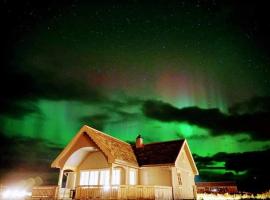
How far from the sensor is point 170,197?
23.3m

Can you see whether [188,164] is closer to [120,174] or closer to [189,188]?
[189,188]

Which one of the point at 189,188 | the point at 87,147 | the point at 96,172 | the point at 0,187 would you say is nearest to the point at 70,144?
the point at 87,147

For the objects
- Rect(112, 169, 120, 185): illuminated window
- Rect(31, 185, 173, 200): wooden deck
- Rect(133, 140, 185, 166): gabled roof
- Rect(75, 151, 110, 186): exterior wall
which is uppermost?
Rect(133, 140, 185, 166): gabled roof

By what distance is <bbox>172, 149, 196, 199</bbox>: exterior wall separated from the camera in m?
25.8

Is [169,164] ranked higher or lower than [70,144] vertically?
lower

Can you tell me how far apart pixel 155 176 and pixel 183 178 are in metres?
Answer: 4.53

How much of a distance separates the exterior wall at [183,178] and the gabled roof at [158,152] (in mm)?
1197

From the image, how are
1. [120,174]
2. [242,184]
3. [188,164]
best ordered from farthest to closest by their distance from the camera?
1. [242,184]
2. [188,164]
3. [120,174]

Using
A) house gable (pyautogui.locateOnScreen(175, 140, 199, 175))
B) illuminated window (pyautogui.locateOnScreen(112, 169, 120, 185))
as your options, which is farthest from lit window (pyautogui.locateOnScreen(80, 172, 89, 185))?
house gable (pyautogui.locateOnScreen(175, 140, 199, 175))

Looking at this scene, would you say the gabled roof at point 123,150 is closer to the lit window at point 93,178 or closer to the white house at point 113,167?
the white house at point 113,167

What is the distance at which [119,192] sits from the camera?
19625 mm

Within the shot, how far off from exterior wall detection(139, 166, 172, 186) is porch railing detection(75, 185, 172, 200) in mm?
4133

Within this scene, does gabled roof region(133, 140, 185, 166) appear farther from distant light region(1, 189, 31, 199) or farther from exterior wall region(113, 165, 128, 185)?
distant light region(1, 189, 31, 199)

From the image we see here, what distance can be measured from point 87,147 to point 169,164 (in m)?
8.41
